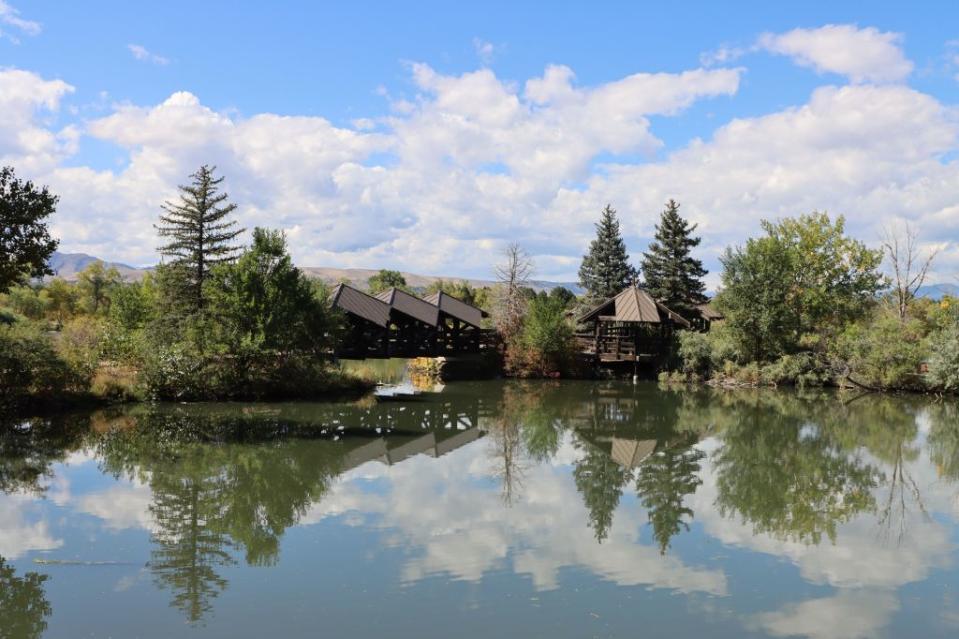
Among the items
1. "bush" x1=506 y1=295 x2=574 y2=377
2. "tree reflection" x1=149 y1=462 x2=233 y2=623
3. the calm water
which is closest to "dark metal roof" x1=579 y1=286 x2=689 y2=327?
"bush" x1=506 y1=295 x2=574 y2=377

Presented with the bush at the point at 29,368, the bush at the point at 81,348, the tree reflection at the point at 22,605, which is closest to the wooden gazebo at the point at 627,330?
the bush at the point at 81,348

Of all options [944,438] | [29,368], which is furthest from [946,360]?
[29,368]

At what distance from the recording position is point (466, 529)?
35.7ft

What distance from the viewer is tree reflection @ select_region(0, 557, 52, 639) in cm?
724

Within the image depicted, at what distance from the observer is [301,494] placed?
1266cm

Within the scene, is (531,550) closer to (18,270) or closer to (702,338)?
(18,270)

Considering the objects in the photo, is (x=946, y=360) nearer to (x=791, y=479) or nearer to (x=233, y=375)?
(x=791, y=479)

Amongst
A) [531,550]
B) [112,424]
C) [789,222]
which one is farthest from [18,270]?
[789,222]

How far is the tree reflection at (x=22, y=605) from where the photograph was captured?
7.24 m

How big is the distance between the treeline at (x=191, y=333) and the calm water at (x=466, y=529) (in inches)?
87.0

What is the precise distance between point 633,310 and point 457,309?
888 cm

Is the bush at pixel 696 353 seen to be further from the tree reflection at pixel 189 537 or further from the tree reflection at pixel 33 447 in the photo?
the tree reflection at pixel 33 447

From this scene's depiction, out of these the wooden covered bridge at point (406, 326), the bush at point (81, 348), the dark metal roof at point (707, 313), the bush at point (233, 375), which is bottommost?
the bush at point (233, 375)

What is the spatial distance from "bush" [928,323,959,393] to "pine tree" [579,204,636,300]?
2047 cm
